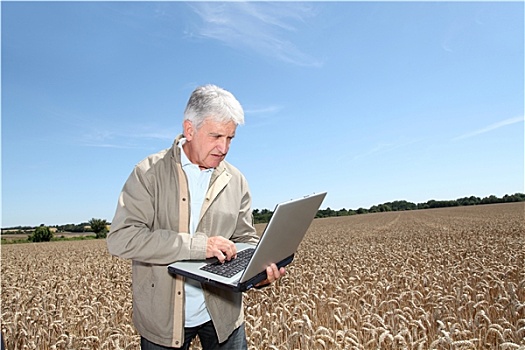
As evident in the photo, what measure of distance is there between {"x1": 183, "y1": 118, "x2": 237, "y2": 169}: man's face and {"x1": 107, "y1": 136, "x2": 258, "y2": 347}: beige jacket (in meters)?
0.18

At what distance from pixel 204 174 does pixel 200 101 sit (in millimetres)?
511

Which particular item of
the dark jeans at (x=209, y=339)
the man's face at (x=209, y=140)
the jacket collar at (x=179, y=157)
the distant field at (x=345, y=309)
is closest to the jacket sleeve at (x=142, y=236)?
the jacket collar at (x=179, y=157)

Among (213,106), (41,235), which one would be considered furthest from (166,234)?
(41,235)

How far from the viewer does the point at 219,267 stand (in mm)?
2344

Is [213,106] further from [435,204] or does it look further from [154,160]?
[435,204]

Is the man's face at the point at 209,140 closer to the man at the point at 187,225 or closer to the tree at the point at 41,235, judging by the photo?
the man at the point at 187,225

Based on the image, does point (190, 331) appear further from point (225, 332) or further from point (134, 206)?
point (134, 206)

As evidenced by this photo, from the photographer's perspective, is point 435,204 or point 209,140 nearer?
point 209,140

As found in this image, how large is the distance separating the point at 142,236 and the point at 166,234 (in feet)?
0.41

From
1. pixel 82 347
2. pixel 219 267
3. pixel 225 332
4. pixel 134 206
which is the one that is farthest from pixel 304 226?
pixel 82 347

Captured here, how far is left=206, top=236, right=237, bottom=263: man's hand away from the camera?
91.3 inches

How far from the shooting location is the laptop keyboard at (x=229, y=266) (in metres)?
2.28

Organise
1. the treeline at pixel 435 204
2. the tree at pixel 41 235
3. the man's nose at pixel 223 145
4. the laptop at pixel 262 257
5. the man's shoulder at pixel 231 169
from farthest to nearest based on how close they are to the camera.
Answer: the treeline at pixel 435 204 → the tree at pixel 41 235 → the man's shoulder at pixel 231 169 → the man's nose at pixel 223 145 → the laptop at pixel 262 257

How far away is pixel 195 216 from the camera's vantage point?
2639 millimetres
